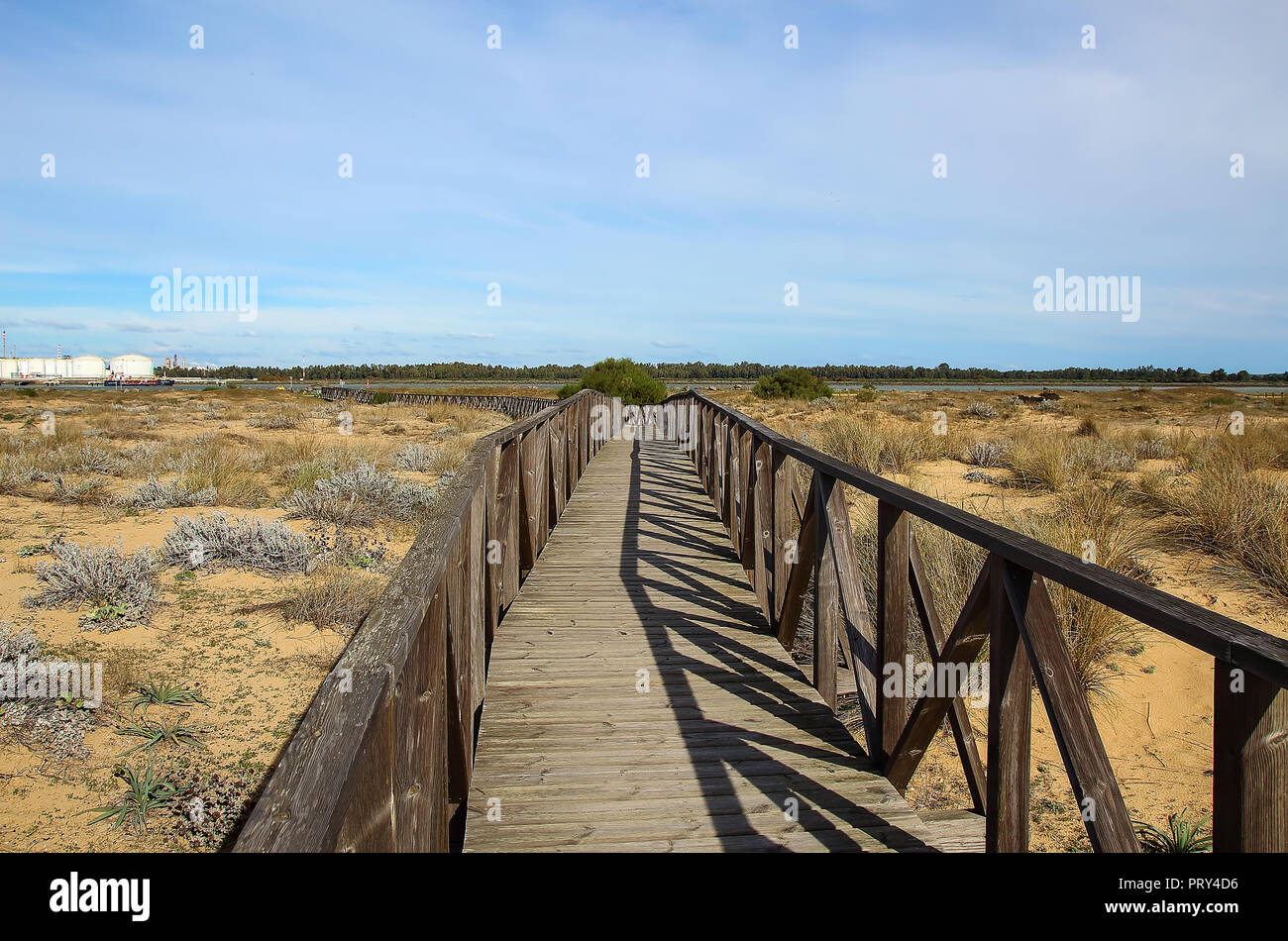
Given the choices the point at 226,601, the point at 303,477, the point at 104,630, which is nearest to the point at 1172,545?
the point at 226,601

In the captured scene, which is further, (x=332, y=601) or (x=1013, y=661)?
(x=332, y=601)

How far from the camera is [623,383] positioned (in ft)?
98.7

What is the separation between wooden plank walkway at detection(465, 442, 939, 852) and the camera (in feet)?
8.58

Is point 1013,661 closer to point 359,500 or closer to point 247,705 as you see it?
point 247,705

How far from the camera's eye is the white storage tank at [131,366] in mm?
109375

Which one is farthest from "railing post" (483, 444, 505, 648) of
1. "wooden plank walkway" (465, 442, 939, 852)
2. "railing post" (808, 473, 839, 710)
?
"railing post" (808, 473, 839, 710)

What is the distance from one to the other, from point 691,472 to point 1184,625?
1035 cm

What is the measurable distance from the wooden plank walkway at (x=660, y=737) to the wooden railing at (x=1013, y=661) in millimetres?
258

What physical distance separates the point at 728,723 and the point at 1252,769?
2306 millimetres
